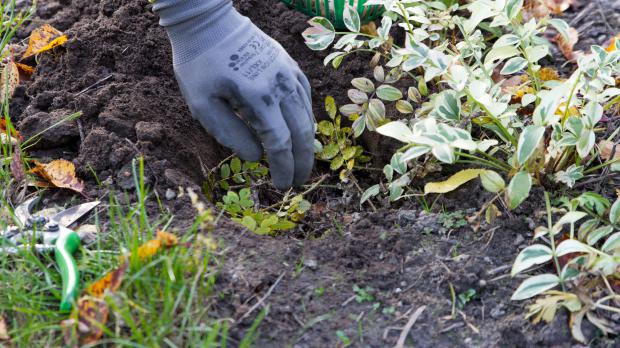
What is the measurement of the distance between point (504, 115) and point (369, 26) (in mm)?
819

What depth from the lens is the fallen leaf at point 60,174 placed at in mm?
2006

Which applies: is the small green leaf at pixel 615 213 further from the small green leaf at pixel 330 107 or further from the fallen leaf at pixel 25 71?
the fallen leaf at pixel 25 71

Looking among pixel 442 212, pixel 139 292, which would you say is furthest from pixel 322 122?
pixel 139 292

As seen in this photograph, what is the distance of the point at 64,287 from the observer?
157cm

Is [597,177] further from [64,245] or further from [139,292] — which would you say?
[64,245]

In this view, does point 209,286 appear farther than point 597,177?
No

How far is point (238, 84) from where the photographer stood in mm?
1956

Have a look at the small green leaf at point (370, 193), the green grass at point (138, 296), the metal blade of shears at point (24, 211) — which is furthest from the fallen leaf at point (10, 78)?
the small green leaf at point (370, 193)

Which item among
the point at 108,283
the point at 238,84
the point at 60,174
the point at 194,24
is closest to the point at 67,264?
the point at 108,283

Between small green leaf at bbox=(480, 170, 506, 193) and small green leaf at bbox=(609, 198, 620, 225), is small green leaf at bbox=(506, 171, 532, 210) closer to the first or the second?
small green leaf at bbox=(480, 170, 506, 193)

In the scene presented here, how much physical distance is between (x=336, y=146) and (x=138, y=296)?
100 cm

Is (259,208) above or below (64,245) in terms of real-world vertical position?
below

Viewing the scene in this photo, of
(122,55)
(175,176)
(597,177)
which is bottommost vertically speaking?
(597,177)

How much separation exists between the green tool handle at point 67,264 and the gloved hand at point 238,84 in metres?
0.50
